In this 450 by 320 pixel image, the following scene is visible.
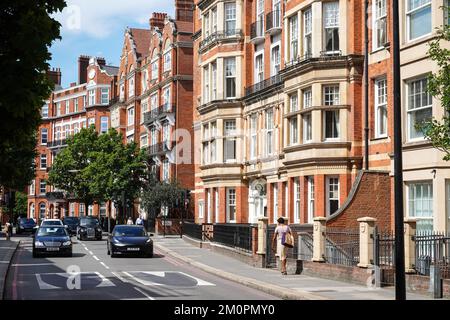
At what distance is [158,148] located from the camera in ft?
210

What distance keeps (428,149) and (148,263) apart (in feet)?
41.2

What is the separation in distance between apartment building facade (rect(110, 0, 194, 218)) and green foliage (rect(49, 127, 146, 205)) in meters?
2.35

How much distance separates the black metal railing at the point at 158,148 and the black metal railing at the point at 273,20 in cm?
2374

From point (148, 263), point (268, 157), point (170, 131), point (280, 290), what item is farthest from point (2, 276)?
point (170, 131)

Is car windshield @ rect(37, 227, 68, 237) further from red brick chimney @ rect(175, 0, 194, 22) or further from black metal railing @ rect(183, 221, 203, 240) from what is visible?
red brick chimney @ rect(175, 0, 194, 22)

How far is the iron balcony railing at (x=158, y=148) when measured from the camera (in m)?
Answer: 61.8

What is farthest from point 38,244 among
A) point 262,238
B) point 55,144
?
point 55,144

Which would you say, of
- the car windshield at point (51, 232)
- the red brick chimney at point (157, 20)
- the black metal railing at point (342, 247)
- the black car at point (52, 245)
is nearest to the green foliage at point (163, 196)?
the car windshield at point (51, 232)

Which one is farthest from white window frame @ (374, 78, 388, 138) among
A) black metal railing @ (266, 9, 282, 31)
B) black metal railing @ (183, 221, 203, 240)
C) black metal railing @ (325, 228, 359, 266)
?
black metal railing @ (183, 221, 203, 240)

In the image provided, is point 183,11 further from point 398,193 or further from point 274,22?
point 398,193

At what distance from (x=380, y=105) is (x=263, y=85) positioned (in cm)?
1160

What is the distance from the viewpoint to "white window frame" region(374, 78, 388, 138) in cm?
2819

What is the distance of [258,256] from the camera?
27.5 metres

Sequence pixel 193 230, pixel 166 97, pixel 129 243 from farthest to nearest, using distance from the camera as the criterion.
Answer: pixel 166 97 → pixel 193 230 → pixel 129 243
